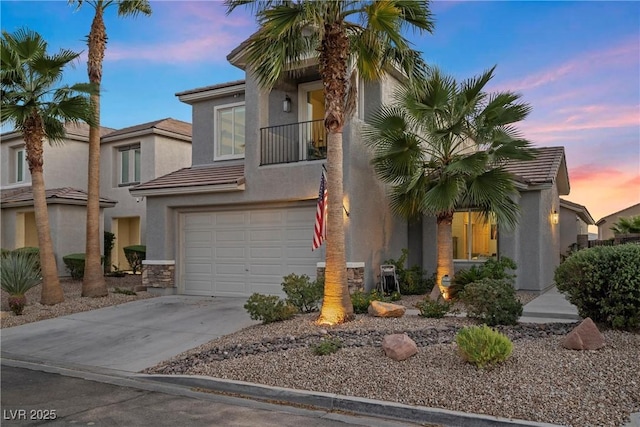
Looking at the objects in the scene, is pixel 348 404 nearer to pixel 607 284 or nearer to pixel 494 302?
pixel 494 302

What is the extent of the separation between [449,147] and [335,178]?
4.12 metres

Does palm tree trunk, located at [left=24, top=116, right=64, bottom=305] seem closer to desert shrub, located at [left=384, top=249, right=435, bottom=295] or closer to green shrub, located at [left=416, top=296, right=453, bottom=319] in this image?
desert shrub, located at [left=384, top=249, right=435, bottom=295]

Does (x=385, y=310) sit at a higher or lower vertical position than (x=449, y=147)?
lower

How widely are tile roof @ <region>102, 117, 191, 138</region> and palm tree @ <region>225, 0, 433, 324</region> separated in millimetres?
13123

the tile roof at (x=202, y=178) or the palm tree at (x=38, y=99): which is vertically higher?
the palm tree at (x=38, y=99)

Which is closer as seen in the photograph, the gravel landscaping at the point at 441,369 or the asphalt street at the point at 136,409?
the gravel landscaping at the point at 441,369

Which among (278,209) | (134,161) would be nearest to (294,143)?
(278,209)

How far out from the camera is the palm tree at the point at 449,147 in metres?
11.3

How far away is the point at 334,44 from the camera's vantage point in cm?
912

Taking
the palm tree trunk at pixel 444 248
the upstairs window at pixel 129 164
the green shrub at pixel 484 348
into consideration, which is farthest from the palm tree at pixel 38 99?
the green shrub at pixel 484 348

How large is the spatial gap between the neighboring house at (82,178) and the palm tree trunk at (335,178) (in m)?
14.0

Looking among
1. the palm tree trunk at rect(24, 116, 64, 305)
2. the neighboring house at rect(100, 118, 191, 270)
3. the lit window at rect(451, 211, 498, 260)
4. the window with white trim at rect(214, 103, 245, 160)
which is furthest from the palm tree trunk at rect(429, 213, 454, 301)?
the neighboring house at rect(100, 118, 191, 270)

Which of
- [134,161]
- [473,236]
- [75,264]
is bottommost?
[75,264]

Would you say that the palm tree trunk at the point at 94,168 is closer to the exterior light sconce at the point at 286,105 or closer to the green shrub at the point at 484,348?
the exterior light sconce at the point at 286,105
